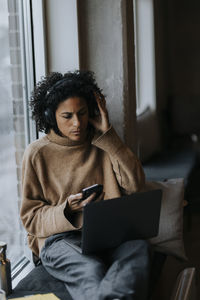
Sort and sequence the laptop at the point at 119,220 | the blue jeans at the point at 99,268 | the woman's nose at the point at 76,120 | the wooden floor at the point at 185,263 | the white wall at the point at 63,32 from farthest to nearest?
the wooden floor at the point at 185,263 → the white wall at the point at 63,32 → the woman's nose at the point at 76,120 → the laptop at the point at 119,220 → the blue jeans at the point at 99,268

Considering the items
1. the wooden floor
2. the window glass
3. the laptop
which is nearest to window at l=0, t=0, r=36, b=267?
the window glass

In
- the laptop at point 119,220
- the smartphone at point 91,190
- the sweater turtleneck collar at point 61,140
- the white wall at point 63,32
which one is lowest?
the laptop at point 119,220

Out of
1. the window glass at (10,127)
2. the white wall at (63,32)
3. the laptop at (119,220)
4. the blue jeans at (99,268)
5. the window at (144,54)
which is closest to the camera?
the blue jeans at (99,268)

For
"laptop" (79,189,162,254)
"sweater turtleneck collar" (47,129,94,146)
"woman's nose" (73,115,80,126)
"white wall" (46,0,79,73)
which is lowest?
"laptop" (79,189,162,254)

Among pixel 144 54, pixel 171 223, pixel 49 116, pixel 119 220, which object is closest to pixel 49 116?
pixel 49 116

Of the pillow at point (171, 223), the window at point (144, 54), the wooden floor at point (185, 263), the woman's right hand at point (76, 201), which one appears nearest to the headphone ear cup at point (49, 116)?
the woman's right hand at point (76, 201)

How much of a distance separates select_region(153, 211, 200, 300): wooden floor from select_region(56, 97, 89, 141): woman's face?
3.69ft

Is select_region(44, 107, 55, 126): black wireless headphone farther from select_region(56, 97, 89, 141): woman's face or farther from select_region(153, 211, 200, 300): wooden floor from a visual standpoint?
select_region(153, 211, 200, 300): wooden floor

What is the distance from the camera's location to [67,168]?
2.20 metres

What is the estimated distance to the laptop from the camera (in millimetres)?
1836

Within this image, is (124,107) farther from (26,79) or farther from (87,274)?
(87,274)

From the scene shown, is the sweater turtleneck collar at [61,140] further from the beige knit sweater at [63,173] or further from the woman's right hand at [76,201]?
the woman's right hand at [76,201]

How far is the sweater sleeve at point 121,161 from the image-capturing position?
2176mm

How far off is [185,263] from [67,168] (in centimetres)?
135
